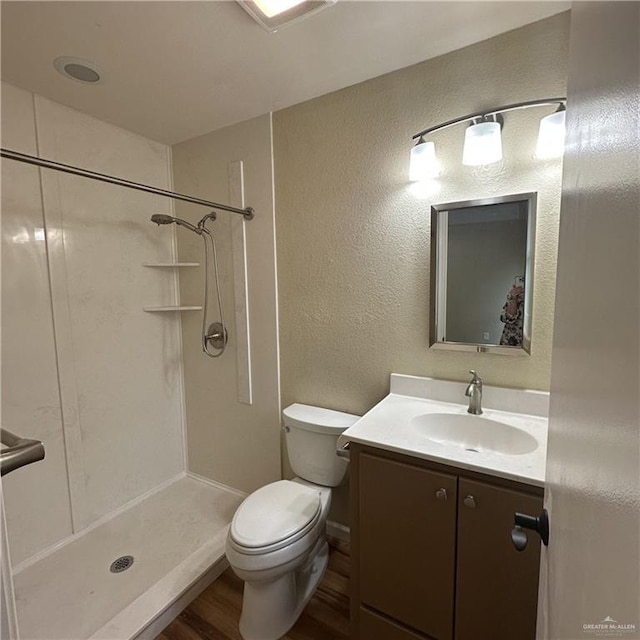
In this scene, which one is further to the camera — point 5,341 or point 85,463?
point 85,463

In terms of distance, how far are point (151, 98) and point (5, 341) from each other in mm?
1371

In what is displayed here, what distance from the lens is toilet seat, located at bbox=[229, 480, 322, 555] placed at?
1.31 meters

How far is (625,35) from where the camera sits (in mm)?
380

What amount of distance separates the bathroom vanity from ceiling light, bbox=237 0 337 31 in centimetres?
148

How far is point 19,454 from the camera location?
1.75 ft

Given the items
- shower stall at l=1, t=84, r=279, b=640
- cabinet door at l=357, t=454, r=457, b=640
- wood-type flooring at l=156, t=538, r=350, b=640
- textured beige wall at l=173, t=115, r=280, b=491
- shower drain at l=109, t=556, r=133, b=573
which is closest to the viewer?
cabinet door at l=357, t=454, r=457, b=640

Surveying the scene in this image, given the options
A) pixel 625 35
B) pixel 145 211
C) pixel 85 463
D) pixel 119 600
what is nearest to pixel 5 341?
pixel 85 463

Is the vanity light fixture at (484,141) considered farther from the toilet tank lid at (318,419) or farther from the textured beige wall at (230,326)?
the toilet tank lid at (318,419)

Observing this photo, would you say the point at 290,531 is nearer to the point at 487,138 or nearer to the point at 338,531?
the point at 338,531

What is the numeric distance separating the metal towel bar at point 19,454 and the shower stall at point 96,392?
1.32 m

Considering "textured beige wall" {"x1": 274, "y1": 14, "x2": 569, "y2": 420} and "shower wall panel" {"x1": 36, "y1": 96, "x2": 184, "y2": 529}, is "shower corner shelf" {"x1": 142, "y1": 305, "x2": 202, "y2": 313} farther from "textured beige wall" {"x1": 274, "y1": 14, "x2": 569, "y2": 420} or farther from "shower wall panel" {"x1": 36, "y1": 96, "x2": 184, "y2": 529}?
"textured beige wall" {"x1": 274, "y1": 14, "x2": 569, "y2": 420}

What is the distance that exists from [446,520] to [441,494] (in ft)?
0.30

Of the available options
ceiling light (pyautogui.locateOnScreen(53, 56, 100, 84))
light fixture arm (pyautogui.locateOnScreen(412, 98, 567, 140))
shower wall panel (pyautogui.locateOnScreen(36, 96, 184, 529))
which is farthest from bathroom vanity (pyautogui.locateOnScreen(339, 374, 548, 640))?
ceiling light (pyautogui.locateOnScreen(53, 56, 100, 84))

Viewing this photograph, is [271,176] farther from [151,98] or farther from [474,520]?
[474,520]
